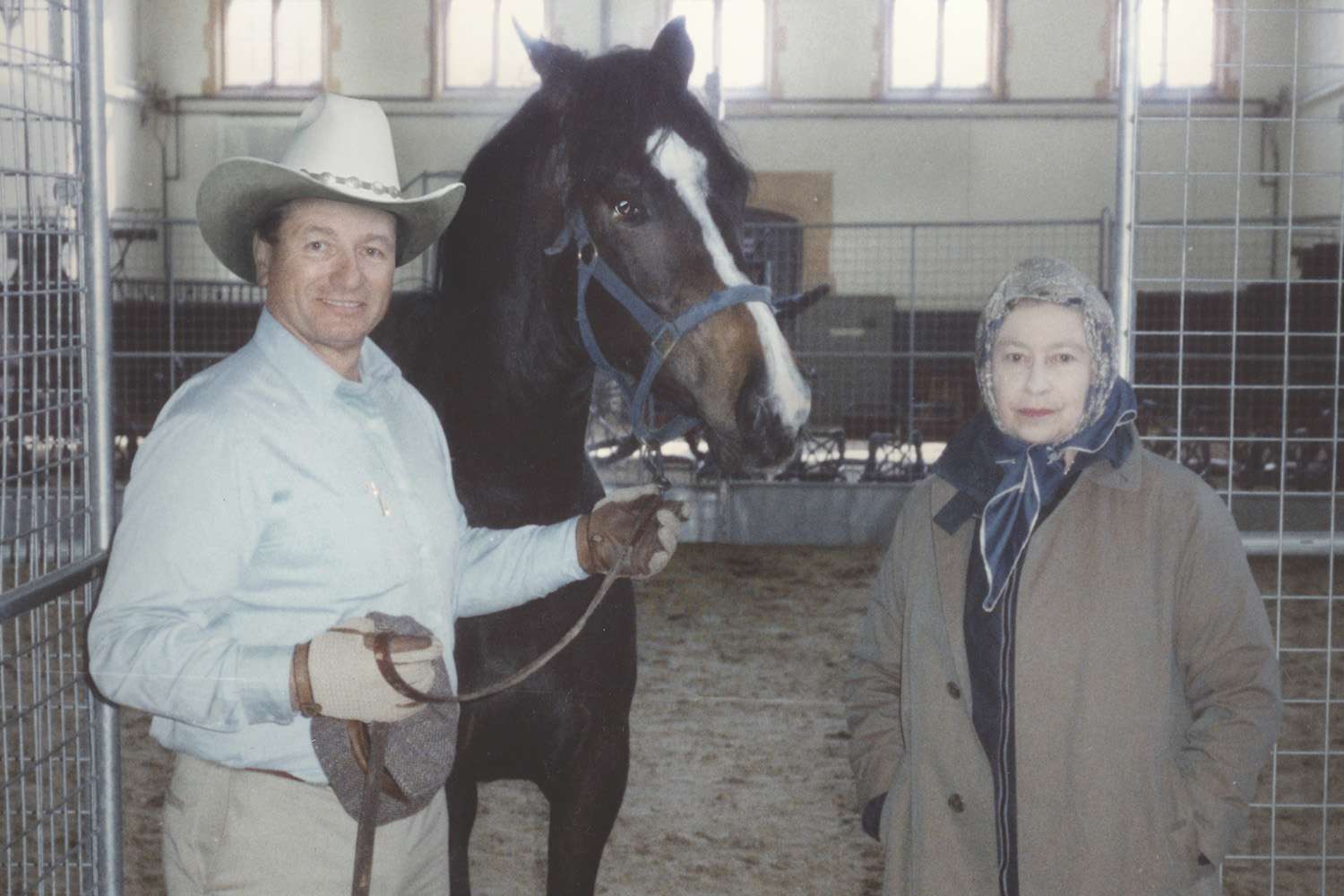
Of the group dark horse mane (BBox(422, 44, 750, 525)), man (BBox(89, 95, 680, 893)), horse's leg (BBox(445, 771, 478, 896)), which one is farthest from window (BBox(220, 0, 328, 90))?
man (BBox(89, 95, 680, 893))

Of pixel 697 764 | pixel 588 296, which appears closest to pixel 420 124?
pixel 697 764

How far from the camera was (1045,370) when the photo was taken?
1.65 metres

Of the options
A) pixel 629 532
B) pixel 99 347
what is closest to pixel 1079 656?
pixel 629 532

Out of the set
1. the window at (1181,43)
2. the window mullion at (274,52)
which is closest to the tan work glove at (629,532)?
the window at (1181,43)

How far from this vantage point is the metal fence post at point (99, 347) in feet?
7.12

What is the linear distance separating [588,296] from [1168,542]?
112 cm

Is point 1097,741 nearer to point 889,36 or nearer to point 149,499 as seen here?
point 149,499

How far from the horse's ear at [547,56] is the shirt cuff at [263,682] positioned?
1.31 metres

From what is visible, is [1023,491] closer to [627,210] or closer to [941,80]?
[627,210]

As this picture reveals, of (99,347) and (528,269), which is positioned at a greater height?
(528,269)

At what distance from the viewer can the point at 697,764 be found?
4.58 m

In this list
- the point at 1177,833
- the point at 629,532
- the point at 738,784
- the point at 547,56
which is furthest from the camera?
the point at 738,784

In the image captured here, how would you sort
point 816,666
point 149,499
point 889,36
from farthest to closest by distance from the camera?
point 889,36 < point 816,666 < point 149,499

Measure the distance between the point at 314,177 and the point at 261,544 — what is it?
1.62 ft
